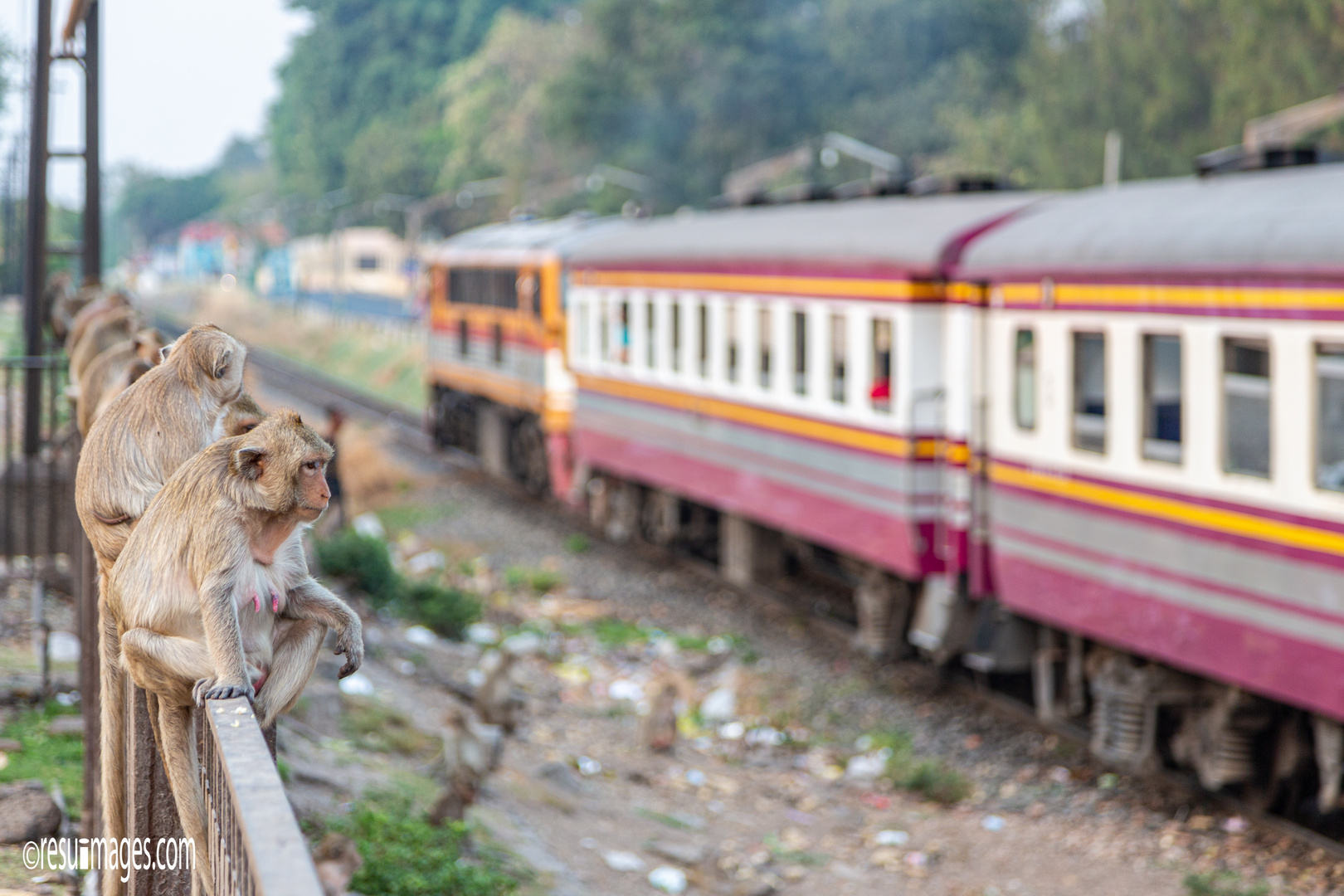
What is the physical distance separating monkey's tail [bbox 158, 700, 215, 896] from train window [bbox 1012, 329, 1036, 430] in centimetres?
707

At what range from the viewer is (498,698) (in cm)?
1070

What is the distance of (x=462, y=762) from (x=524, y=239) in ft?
45.6

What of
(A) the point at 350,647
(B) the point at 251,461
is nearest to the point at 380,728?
(A) the point at 350,647

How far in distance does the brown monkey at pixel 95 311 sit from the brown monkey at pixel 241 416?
8.20ft

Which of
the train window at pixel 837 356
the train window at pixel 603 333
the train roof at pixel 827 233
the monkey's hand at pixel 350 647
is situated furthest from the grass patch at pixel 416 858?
the train window at pixel 603 333

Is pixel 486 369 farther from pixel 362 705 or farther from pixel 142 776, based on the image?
pixel 142 776

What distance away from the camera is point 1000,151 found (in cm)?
4078

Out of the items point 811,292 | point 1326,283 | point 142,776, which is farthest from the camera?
point 811,292

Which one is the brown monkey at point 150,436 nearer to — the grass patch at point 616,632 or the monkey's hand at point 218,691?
the monkey's hand at point 218,691

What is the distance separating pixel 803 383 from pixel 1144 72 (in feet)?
90.7

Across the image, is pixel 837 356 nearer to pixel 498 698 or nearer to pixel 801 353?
pixel 801 353

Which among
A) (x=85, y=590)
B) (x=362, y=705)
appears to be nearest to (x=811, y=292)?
(x=362, y=705)

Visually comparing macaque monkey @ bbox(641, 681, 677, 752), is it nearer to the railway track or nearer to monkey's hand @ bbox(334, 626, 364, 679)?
the railway track

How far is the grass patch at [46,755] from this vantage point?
6332 millimetres
